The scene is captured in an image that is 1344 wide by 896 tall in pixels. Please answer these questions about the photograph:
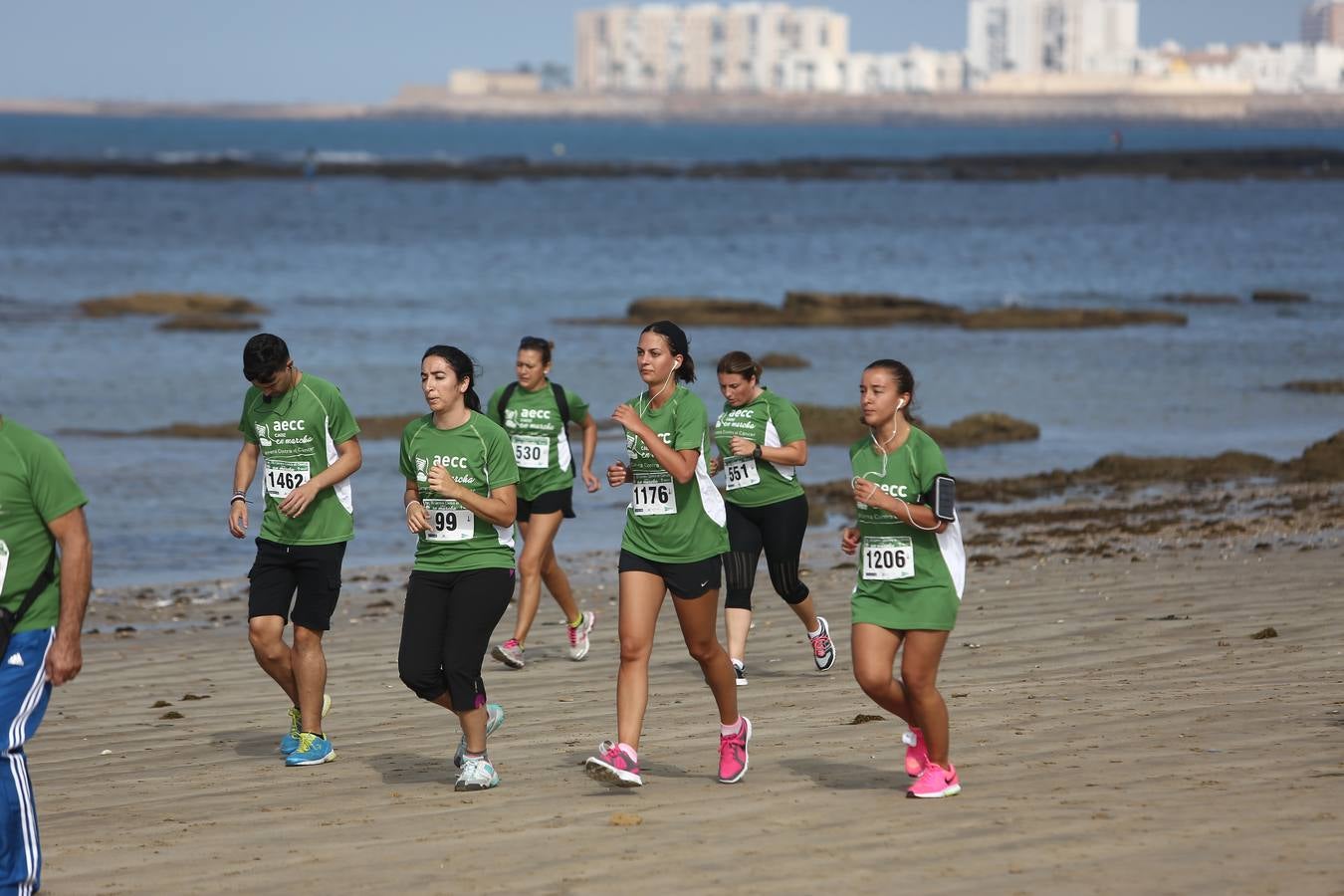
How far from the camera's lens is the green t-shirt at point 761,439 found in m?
9.45

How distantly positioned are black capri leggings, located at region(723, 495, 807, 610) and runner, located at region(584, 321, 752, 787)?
2352mm

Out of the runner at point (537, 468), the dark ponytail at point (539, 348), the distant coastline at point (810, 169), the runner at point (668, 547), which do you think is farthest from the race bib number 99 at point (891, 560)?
the distant coastline at point (810, 169)

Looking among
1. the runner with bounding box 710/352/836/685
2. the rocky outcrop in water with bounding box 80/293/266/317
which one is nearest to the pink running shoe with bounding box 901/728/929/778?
the runner with bounding box 710/352/836/685

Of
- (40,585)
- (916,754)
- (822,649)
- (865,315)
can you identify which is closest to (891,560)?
(916,754)

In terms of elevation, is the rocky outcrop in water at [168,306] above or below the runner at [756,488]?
below

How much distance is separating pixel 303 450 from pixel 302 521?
304 mm

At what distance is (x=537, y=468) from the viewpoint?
10.6 metres

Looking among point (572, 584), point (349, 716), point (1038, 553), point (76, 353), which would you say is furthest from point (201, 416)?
point (349, 716)

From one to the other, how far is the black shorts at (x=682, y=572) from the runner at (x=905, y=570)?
704mm

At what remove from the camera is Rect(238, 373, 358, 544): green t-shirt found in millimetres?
7652

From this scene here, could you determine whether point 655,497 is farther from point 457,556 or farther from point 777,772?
point 777,772

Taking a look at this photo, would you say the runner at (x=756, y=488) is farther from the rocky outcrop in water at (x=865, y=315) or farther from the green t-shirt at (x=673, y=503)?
the rocky outcrop in water at (x=865, y=315)

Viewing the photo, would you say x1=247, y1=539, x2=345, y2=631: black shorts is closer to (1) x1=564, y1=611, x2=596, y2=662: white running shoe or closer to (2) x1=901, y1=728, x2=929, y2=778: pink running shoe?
(2) x1=901, y1=728, x2=929, y2=778: pink running shoe

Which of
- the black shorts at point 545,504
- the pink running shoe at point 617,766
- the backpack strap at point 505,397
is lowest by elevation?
the pink running shoe at point 617,766
